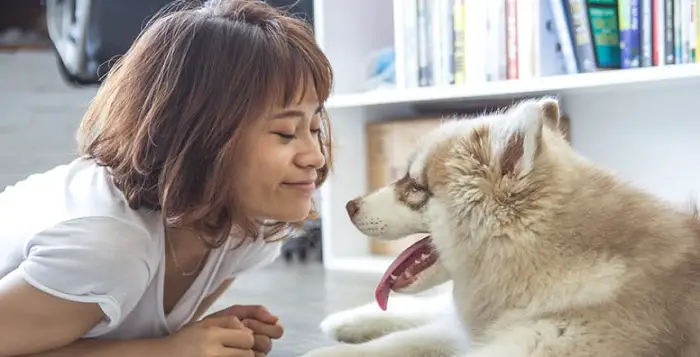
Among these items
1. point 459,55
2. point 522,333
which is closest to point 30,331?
point 522,333

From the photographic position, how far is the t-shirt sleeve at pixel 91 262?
1085mm

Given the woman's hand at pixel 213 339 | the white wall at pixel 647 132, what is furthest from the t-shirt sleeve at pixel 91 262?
the white wall at pixel 647 132

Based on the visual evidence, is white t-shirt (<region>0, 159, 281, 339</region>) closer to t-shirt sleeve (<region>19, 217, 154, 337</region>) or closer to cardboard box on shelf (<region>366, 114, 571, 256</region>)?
t-shirt sleeve (<region>19, 217, 154, 337</region>)

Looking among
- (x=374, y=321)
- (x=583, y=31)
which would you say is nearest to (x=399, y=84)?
(x=583, y=31)

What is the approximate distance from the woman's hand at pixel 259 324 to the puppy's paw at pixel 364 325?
0.50ft

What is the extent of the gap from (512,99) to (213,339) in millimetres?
1411

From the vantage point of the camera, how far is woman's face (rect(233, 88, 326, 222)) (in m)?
1.19

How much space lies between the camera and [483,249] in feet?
3.62

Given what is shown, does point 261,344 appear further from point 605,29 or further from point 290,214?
point 605,29

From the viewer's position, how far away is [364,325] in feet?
4.94

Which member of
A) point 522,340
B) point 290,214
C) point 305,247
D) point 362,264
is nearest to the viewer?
point 522,340

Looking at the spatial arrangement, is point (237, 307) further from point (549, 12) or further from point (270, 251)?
point (549, 12)

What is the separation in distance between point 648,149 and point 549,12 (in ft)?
1.61

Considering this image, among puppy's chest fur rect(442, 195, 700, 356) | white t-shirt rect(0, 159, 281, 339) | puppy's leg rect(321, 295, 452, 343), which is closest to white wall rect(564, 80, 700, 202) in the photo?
puppy's leg rect(321, 295, 452, 343)
